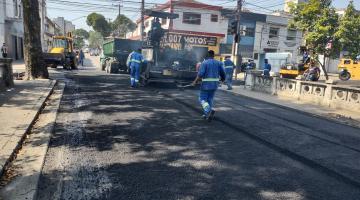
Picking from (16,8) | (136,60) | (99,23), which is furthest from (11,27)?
(99,23)

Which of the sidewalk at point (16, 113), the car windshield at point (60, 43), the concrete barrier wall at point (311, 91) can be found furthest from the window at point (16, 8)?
the concrete barrier wall at point (311, 91)

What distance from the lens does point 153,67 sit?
46.4 feet

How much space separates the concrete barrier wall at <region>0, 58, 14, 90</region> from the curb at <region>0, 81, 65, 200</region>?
3402 millimetres

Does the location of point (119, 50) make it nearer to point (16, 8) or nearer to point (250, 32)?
point (16, 8)

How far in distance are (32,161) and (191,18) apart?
35.3m

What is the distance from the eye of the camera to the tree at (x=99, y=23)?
2771 inches

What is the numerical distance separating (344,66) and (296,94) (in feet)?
45.3

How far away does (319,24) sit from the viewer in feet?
54.4

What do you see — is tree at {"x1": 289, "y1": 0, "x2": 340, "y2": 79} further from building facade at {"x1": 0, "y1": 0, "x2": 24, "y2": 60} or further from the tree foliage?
building facade at {"x1": 0, "y1": 0, "x2": 24, "y2": 60}

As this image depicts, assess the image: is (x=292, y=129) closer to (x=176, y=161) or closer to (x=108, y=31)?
(x=176, y=161)

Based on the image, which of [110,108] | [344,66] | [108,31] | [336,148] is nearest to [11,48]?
[110,108]

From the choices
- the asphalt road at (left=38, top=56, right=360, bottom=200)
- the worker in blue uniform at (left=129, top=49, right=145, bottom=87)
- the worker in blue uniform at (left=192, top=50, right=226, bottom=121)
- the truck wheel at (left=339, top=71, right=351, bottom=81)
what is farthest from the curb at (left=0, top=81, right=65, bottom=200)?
the truck wheel at (left=339, top=71, right=351, bottom=81)

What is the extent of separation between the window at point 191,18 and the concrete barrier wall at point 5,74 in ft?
94.0

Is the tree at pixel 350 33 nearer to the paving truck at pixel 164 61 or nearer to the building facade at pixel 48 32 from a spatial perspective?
the paving truck at pixel 164 61
